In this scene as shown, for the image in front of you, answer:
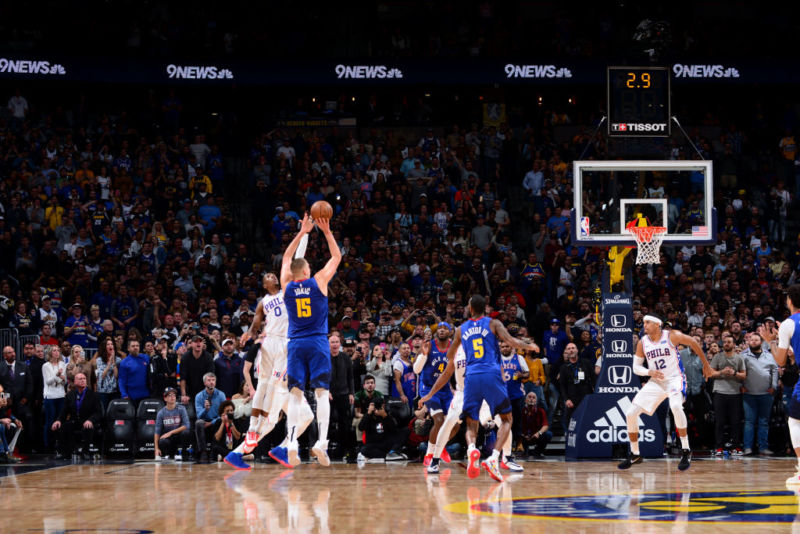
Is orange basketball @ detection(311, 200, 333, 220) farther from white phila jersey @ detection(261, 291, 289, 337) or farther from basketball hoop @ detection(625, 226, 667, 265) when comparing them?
basketball hoop @ detection(625, 226, 667, 265)

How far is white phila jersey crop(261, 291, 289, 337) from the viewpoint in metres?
12.8

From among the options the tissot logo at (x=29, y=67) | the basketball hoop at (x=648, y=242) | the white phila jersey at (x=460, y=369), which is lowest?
the white phila jersey at (x=460, y=369)

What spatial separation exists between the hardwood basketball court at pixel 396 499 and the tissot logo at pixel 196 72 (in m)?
12.9

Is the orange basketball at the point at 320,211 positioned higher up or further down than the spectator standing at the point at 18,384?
higher up

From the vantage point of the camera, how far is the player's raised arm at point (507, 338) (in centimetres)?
1138

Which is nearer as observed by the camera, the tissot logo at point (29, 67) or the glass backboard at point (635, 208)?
the glass backboard at point (635, 208)

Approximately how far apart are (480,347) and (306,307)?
2.05m

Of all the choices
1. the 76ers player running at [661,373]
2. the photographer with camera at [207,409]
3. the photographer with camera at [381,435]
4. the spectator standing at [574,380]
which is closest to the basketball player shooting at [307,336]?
the 76ers player running at [661,373]

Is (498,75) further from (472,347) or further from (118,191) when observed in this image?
(472,347)

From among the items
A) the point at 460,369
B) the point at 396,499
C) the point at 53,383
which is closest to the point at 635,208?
the point at 460,369

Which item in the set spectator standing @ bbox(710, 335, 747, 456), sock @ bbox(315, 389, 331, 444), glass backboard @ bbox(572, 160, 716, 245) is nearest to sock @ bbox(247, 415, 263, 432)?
sock @ bbox(315, 389, 331, 444)

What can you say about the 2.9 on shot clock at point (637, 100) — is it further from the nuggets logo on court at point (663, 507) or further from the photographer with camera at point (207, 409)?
the photographer with camera at point (207, 409)

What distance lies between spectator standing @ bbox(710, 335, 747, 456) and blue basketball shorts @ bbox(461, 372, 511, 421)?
562 centimetres

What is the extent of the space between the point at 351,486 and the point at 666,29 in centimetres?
892
